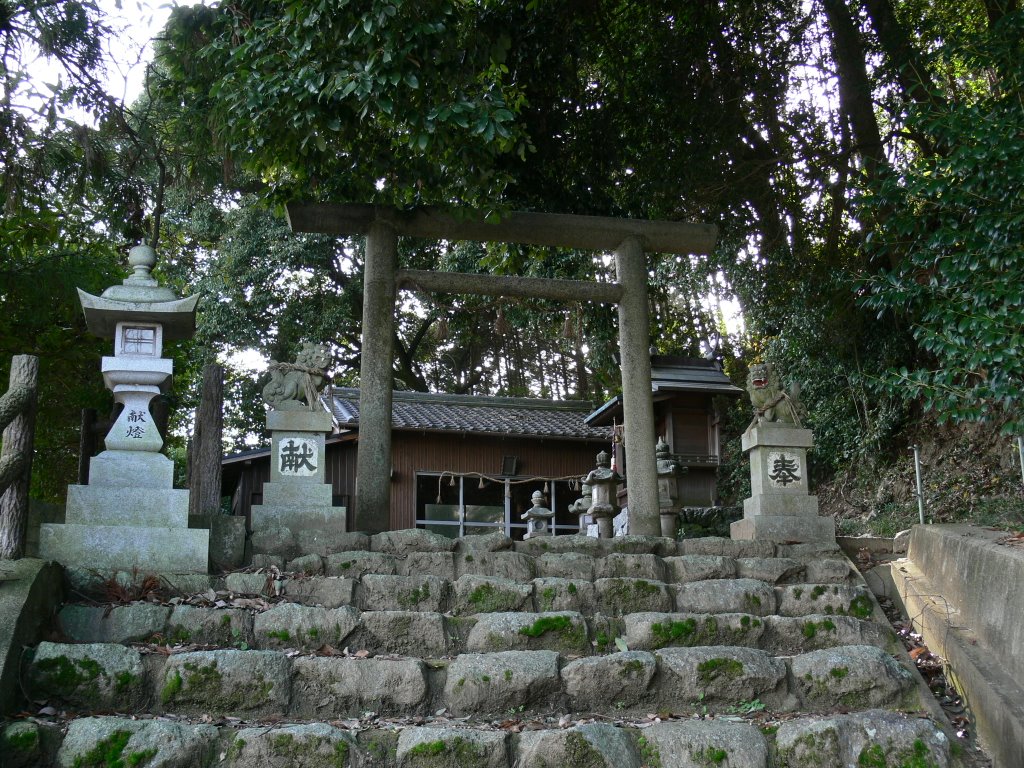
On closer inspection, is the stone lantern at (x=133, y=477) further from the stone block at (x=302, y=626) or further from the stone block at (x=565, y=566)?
the stone block at (x=565, y=566)

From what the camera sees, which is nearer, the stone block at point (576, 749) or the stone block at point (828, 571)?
the stone block at point (576, 749)

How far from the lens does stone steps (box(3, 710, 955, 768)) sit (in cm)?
427

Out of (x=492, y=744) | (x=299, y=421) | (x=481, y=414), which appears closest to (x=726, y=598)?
(x=492, y=744)

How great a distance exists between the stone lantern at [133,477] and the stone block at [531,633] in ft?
6.86

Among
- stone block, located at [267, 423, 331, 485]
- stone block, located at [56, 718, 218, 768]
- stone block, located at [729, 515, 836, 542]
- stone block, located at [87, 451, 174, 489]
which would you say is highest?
stone block, located at [267, 423, 331, 485]

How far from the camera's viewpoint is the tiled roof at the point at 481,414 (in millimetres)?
18688

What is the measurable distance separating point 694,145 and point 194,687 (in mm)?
10720

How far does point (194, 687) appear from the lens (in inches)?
193

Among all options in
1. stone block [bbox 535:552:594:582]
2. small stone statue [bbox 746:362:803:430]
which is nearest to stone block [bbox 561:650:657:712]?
stone block [bbox 535:552:594:582]

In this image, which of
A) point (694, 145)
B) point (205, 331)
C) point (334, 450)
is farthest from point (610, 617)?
point (205, 331)

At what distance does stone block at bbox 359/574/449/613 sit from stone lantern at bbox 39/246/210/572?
Answer: 1201 millimetres

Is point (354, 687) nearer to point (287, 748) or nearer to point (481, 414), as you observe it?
point (287, 748)

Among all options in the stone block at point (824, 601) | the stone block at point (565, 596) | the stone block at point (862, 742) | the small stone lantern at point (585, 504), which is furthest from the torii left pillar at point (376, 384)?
the small stone lantern at point (585, 504)

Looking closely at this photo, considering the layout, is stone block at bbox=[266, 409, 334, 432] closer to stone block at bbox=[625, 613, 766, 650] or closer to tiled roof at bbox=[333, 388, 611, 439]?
stone block at bbox=[625, 613, 766, 650]
